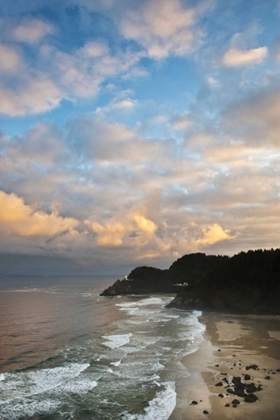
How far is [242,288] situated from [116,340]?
56.0 metres

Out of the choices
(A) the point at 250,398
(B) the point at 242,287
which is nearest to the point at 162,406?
(A) the point at 250,398

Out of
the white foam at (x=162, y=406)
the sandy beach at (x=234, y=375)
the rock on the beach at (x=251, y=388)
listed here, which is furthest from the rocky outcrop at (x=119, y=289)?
the rock on the beach at (x=251, y=388)

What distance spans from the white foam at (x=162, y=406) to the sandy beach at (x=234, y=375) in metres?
1.07

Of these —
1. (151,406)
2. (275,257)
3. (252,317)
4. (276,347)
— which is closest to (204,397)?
(151,406)

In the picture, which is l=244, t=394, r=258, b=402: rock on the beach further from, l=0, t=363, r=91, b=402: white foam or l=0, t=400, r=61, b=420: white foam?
l=0, t=400, r=61, b=420: white foam

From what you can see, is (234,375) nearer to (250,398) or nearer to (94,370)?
(250,398)

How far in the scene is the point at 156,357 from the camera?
148 ft

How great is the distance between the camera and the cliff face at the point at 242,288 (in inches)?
3669

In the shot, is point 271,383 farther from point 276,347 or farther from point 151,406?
point 276,347

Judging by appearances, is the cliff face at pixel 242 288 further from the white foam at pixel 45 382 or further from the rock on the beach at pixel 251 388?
the white foam at pixel 45 382

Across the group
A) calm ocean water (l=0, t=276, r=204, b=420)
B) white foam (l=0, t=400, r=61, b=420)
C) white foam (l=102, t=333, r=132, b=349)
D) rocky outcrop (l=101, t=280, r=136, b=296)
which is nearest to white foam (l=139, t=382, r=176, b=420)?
calm ocean water (l=0, t=276, r=204, b=420)

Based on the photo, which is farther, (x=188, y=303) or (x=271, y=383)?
(x=188, y=303)

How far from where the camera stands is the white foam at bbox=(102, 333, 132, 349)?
177 feet

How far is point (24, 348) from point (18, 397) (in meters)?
23.6
